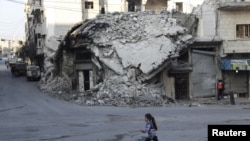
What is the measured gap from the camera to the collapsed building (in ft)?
115

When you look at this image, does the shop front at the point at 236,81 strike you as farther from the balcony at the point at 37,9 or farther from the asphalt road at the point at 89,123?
the balcony at the point at 37,9

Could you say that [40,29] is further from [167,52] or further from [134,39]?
[167,52]

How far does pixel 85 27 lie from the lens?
132 feet

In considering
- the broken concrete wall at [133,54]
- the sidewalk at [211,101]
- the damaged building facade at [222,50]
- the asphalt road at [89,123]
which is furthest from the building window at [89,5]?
the asphalt road at [89,123]

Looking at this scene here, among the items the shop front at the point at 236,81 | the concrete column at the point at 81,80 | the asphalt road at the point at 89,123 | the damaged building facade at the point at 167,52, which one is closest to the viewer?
the asphalt road at the point at 89,123

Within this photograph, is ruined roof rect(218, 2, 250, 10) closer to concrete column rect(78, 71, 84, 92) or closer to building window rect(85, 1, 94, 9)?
concrete column rect(78, 71, 84, 92)

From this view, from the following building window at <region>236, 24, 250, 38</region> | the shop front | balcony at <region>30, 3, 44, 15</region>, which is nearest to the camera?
building window at <region>236, 24, 250, 38</region>

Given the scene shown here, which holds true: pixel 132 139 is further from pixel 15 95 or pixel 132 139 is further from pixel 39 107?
pixel 15 95

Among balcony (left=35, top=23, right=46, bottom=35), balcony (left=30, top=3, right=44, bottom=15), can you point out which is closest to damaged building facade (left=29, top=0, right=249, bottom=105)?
balcony (left=35, top=23, right=46, bottom=35)

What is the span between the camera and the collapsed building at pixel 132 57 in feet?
115

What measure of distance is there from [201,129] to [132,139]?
12.2ft

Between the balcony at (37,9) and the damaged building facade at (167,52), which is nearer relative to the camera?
the damaged building facade at (167,52)

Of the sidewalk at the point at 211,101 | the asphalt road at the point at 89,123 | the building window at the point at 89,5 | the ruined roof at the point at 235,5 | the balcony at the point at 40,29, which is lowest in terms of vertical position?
the sidewalk at the point at 211,101

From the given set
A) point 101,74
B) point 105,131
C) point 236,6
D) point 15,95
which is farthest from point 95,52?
point 105,131
